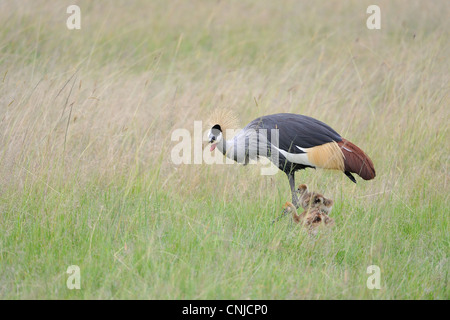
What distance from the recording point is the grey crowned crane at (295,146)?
13.6 ft

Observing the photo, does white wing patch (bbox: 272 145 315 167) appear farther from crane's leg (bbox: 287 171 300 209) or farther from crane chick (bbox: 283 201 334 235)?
crane chick (bbox: 283 201 334 235)

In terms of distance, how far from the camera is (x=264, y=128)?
4.21 m

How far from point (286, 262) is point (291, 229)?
48cm

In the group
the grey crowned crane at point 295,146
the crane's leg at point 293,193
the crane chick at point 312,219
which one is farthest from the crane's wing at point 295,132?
the crane chick at point 312,219

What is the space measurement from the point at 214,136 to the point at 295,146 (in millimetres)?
661

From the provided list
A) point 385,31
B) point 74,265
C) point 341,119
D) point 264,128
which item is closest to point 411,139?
point 341,119

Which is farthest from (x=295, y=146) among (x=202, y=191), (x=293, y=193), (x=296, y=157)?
(x=202, y=191)

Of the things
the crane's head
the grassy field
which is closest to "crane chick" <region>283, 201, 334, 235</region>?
the grassy field

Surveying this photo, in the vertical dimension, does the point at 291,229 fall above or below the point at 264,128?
below

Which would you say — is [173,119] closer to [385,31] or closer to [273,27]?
[273,27]

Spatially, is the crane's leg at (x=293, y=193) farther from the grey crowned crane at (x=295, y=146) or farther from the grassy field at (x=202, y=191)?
the grassy field at (x=202, y=191)

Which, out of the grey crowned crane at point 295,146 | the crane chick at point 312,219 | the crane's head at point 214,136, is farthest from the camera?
the crane's head at point 214,136

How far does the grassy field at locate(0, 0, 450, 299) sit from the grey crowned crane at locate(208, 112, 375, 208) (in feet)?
0.80

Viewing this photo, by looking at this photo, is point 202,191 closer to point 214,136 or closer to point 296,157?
point 214,136
